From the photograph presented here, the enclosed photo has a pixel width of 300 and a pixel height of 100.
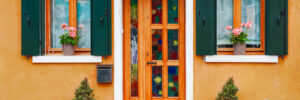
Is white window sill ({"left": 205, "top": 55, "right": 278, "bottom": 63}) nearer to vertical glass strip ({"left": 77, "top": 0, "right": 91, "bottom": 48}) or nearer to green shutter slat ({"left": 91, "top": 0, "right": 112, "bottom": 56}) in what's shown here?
green shutter slat ({"left": 91, "top": 0, "right": 112, "bottom": 56})

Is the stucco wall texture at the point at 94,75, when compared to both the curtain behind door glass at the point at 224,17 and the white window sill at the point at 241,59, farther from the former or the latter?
the curtain behind door glass at the point at 224,17

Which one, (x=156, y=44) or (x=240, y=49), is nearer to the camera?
(x=240, y=49)

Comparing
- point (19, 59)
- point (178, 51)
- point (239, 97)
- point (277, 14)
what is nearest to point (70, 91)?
point (19, 59)

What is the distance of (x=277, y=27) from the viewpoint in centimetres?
445

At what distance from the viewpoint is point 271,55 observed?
14.7ft

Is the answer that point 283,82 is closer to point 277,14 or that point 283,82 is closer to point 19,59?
point 277,14

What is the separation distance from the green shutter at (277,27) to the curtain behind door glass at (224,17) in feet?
2.20

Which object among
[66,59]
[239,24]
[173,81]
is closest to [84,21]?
[66,59]

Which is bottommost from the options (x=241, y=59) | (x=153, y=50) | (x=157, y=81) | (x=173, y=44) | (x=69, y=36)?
(x=157, y=81)

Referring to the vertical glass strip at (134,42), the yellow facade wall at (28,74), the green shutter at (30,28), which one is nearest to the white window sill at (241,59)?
the vertical glass strip at (134,42)

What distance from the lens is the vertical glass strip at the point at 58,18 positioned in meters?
4.79

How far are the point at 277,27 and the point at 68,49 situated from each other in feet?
12.1

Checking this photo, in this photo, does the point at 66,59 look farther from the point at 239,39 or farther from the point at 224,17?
the point at 239,39

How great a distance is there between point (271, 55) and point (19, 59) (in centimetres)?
448
